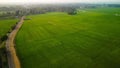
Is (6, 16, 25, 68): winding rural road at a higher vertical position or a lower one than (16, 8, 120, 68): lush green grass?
lower

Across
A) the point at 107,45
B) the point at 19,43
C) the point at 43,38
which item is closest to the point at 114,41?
the point at 107,45

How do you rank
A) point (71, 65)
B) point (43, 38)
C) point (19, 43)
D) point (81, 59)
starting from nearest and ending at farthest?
point (71, 65) < point (81, 59) < point (19, 43) < point (43, 38)

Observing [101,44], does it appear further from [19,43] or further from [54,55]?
[19,43]

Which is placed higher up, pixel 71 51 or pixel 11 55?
pixel 71 51

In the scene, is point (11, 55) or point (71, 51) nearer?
point (11, 55)

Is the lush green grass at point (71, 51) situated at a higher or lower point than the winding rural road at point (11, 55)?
higher

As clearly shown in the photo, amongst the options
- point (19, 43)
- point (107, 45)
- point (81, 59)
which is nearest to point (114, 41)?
point (107, 45)

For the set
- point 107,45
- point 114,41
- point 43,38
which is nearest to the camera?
point 107,45

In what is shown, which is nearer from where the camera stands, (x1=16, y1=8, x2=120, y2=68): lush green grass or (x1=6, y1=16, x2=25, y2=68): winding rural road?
(x1=16, y1=8, x2=120, y2=68): lush green grass

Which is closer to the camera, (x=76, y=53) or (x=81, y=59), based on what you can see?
(x=81, y=59)

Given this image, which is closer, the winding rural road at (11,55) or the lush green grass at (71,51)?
the lush green grass at (71,51)
